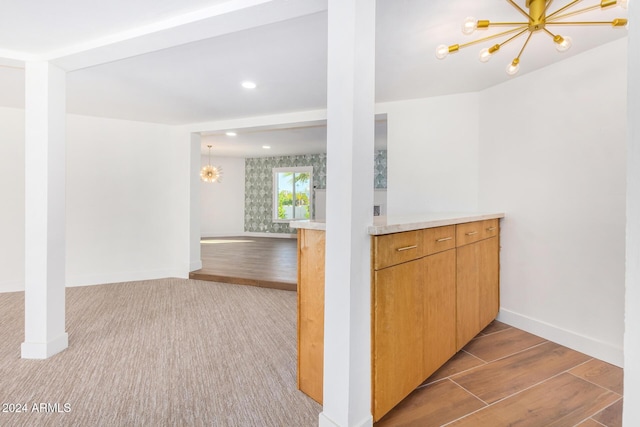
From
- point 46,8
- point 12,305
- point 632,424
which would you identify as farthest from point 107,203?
point 632,424

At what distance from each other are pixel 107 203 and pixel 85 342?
251 centimetres

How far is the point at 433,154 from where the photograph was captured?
3557mm

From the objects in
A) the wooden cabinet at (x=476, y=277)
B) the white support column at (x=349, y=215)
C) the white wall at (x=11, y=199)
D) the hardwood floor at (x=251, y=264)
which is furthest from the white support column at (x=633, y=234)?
the white wall at (x=11, y=199)

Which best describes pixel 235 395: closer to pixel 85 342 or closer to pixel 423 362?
pixel 423 362

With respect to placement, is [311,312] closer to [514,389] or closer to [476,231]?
[514,389]

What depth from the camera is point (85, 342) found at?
255 cm

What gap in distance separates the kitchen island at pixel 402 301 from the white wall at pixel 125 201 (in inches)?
141

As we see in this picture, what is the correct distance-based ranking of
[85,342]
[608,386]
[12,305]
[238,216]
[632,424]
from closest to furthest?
1. [632,424]
2. [608,386]
3. [85,342]
4. [12,305]
5. [238,216]

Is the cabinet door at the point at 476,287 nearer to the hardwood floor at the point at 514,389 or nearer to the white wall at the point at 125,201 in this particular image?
the hardwood floor at the point at 514,389

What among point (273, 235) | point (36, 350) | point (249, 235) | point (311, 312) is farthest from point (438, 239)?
point (249, 235)

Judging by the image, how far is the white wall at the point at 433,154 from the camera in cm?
335

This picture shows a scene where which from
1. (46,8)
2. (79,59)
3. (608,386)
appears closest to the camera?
(46,8)

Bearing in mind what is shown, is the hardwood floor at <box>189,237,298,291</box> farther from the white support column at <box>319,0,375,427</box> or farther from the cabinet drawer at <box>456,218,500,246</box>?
the white support column at <box>319,0,375,427</box>

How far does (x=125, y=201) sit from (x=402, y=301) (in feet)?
14.5
